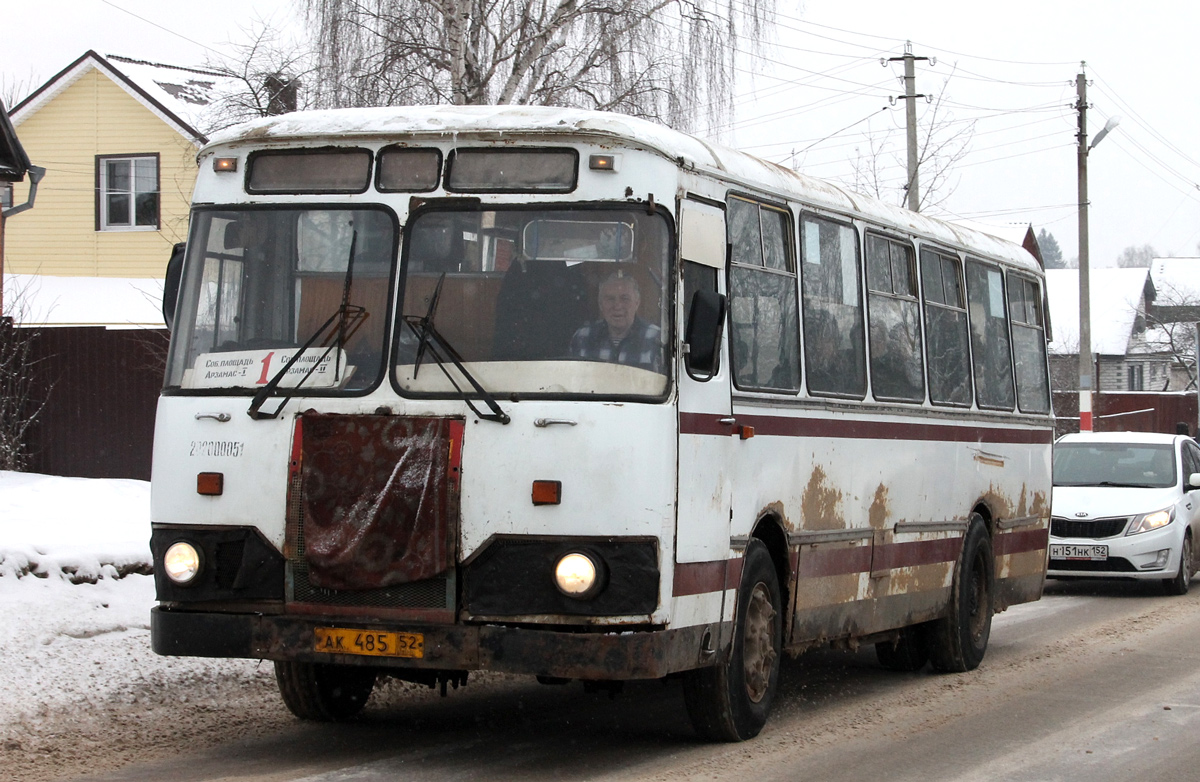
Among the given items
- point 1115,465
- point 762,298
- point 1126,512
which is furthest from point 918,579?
point 1115,465

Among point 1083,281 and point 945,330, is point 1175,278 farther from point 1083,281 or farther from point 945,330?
point 945,330

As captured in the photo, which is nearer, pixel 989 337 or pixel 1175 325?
pixel 989 337

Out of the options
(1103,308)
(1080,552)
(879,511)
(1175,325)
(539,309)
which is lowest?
(1080,552)

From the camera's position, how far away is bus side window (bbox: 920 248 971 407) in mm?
11383

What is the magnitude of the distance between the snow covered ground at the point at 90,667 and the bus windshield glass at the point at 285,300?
1.95 meters

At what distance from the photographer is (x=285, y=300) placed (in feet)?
25.1

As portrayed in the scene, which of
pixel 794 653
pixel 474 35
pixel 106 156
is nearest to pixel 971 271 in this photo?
pixel 794 653

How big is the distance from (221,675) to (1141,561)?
11092mm

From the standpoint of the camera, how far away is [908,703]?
1025cm

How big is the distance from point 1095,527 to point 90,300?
19721 millimetres

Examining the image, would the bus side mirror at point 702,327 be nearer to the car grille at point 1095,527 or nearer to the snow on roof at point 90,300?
the car grille at point 1095,527

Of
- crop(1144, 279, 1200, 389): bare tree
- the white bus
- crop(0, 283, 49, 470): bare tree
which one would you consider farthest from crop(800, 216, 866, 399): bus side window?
crop(1144, 279, 1200, 389): bare tree

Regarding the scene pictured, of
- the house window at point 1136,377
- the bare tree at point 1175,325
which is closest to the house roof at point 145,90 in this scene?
the bare tree at point 1175,325

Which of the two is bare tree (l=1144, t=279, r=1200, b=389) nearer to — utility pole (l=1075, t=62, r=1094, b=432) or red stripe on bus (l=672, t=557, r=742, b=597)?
utility pole (l=1075, t=62, r=1094, b=432)
